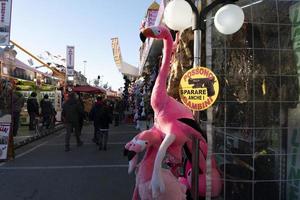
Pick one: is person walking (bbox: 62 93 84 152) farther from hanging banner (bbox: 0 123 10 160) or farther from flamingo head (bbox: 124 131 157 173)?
flamingo head (bbox: 124 131 157 173)

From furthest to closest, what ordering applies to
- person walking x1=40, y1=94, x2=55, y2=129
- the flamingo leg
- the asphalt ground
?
1. person walking x1=40, y1=94, x2=55, y2=129
2. the asphalt ground
3. the flamingo leg

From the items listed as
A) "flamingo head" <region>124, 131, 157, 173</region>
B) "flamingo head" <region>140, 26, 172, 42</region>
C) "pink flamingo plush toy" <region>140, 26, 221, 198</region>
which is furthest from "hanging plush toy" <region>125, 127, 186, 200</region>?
"flamingo head" <region>140, 26, 172, 42</region>

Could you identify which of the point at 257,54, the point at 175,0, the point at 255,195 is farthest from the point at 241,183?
the point at 175,0

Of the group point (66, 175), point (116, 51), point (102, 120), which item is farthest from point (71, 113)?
point (116, 51)

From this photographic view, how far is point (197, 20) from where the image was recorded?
5.49m

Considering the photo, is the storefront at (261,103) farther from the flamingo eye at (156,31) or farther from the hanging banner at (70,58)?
the hanging banner at (70,58)

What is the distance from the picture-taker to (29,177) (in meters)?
9.62

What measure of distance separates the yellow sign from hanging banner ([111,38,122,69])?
20.5 metres

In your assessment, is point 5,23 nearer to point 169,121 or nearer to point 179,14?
point 179,14

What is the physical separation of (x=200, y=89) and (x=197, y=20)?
88 centimetres

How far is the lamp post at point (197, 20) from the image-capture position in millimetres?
5102

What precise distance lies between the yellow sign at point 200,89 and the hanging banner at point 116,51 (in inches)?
808

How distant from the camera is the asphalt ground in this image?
8028mm

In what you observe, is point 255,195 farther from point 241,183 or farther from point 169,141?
point 169,141
